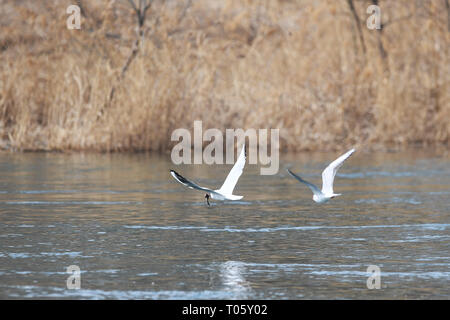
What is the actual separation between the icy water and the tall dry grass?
3.19 meters

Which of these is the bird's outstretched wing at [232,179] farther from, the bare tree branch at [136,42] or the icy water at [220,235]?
the bare tree branch at [136,42]

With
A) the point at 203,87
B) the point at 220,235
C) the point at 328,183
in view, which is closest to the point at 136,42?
the point at 203,87

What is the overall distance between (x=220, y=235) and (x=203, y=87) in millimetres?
10912

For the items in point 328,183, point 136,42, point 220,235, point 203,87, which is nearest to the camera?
point 328,183

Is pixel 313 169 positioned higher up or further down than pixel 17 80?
further down

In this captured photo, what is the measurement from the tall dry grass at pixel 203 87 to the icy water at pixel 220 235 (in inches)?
126

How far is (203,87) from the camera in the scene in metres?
21.2

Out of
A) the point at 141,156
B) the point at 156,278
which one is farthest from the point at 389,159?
the point at 156,278

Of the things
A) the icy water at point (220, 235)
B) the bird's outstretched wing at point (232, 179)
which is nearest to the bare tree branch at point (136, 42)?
the icy water at point (220, 235)

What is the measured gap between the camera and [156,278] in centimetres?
828

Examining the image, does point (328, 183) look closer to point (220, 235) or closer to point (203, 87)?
point (220, 235)

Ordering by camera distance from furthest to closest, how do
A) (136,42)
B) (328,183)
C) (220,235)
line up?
(136,42)
(220,235)
(328,183)

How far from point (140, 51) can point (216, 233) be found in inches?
437

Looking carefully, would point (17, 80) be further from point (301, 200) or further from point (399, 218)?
point (399, 218)
